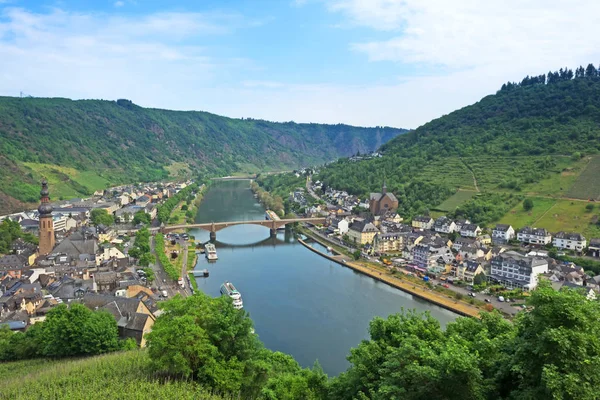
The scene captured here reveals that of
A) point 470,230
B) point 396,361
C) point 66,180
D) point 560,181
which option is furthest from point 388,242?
point 66,180

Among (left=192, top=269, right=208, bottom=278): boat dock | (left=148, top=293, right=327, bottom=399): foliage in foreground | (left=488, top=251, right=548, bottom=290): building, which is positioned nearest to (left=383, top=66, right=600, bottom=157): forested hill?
(left=488, top=251, right=548, bottom=290): building

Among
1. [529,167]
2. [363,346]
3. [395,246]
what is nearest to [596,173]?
[529,167]

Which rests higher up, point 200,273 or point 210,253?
point 210,253

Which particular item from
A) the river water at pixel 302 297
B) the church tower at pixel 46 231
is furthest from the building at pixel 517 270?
the church tower at pixel 46 231

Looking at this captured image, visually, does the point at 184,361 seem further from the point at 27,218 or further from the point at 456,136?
the point at 456,136

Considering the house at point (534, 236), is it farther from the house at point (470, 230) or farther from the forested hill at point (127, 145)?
the forested hill at point (127, 145)

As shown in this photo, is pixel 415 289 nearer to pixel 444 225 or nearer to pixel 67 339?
pixel 444 225

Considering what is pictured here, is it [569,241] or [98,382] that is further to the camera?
[569,241]
